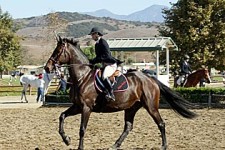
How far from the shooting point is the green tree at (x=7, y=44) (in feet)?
182

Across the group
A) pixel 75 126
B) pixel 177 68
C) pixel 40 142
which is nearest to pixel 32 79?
pixel 177 68

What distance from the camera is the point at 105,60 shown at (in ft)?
37.9

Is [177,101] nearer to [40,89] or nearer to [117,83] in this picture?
[117,83]

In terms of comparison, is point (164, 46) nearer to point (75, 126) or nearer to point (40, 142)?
point (75, 126)

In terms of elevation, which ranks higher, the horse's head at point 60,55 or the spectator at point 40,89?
the horse's head at point 60,55

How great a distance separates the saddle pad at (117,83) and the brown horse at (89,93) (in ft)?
0.27

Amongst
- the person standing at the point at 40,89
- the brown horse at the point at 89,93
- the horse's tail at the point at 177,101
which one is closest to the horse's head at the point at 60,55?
the brown horse at the point at 89,93

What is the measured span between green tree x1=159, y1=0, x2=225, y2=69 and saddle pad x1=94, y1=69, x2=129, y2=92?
89.7 ft

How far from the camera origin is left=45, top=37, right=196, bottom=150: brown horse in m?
11.3

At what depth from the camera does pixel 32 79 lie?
31438 mm

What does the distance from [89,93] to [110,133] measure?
3412mm

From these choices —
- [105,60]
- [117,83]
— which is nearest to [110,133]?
[117,83]

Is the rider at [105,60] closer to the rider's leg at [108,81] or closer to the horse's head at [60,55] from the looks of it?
the rider's leg at [108,81]

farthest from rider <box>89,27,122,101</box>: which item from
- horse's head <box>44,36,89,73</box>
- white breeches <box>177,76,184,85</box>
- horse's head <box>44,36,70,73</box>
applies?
white breeches <box>177,76,184,85</box>
